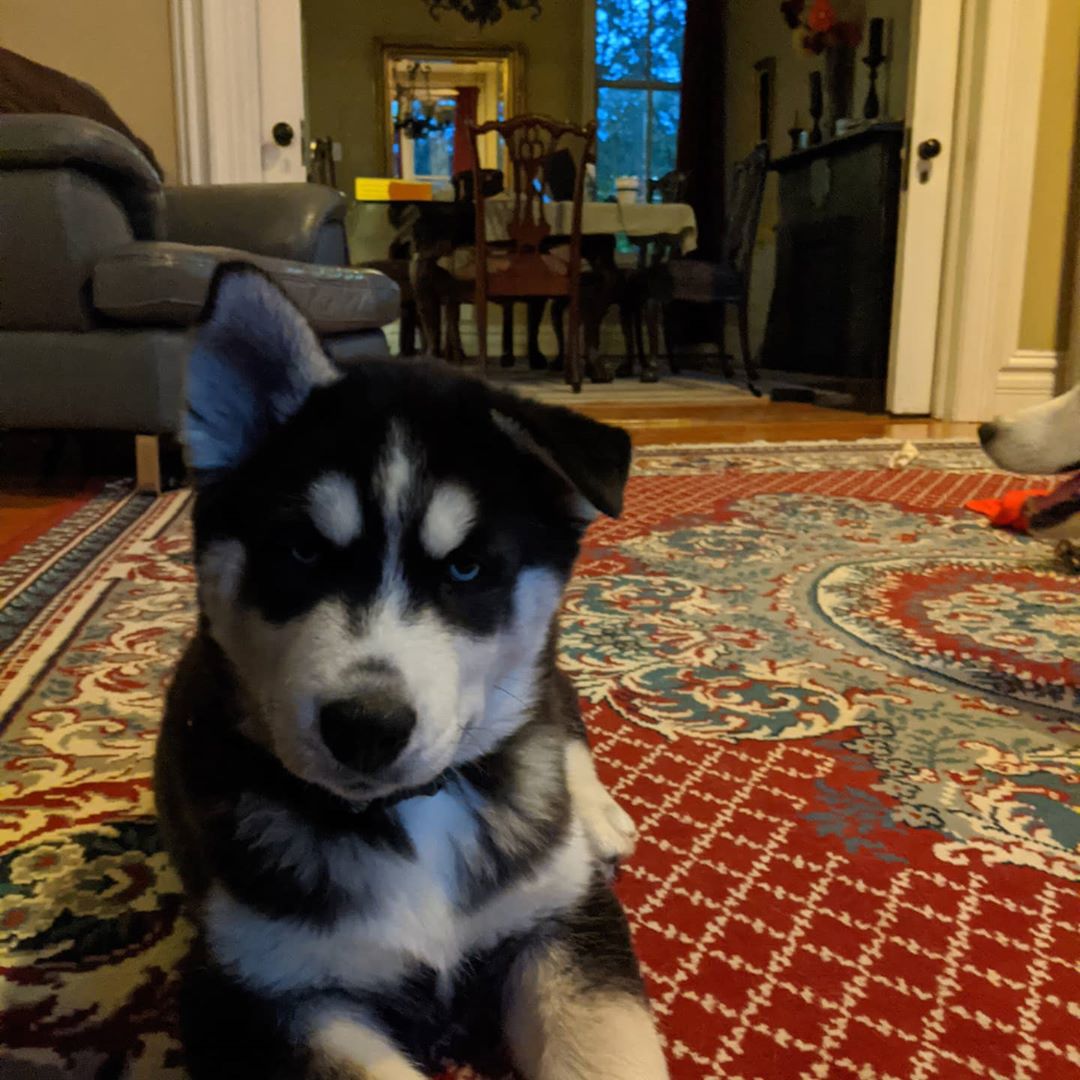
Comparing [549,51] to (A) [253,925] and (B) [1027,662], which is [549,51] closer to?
(B) [1027,662]

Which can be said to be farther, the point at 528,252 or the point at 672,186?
the point at 672,186

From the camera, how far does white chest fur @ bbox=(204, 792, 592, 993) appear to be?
0.82 m

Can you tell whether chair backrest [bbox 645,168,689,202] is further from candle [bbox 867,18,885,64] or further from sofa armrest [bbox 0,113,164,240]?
sofa armrest [bbox 0,113,164,240]

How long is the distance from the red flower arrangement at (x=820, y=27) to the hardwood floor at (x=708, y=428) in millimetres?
2787

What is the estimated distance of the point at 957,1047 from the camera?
877 mm

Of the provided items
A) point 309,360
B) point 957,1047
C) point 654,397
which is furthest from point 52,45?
point 957,1047

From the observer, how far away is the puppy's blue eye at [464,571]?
0.92 metres

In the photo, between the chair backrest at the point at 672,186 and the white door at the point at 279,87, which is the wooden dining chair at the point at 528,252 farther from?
the chair backrest at the point at 672,186

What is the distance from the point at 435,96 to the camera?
9.80 m

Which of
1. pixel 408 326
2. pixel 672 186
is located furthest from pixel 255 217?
pixel 672 186

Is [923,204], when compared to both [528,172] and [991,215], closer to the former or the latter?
[991,215]

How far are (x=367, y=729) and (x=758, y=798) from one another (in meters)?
0.72

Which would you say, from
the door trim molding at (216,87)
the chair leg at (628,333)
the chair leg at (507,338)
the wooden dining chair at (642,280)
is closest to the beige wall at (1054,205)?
the wooden dining chair at (642,280)

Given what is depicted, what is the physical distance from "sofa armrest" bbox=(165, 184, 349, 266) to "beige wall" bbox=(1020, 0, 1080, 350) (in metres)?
3.61
